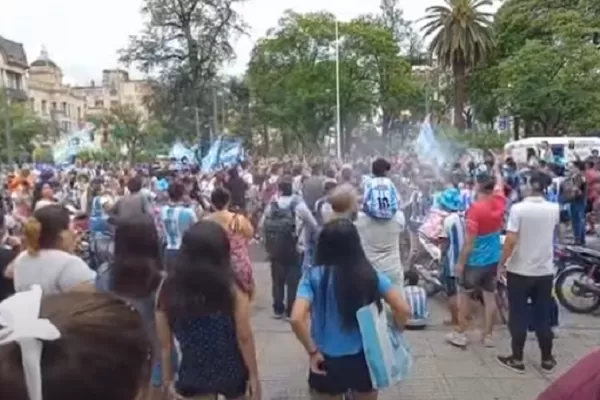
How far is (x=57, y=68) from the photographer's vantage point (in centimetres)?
12212

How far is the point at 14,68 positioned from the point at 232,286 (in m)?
95.8

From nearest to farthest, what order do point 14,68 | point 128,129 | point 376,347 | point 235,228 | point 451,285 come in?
point 376,347
point 235,228
point 451,285
point 128,129
point 14,68

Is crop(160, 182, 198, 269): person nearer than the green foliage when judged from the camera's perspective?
Yes

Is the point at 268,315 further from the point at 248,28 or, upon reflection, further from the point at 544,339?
the point at 248,28

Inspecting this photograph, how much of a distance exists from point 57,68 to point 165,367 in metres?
124

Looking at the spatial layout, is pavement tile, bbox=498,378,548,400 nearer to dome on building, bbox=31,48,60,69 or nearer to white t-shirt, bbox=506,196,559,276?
white t-shirt, bbox=506,196,559,276

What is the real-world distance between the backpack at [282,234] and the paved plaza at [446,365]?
0.78 meters

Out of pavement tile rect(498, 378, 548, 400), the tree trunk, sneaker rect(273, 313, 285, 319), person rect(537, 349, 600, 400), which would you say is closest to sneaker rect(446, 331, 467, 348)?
pavement tile rect(498, 378, 548, 400)

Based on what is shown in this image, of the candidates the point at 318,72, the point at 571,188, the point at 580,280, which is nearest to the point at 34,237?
the point at 580,280

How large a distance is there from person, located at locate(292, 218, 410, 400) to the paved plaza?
8.08 ft

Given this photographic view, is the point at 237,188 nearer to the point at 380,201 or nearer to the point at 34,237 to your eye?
the point at 380,201

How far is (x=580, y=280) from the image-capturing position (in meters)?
9.63

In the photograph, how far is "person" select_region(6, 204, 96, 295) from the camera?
4.54 m

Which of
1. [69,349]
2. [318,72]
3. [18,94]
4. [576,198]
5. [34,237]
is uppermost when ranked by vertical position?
[18,94]
